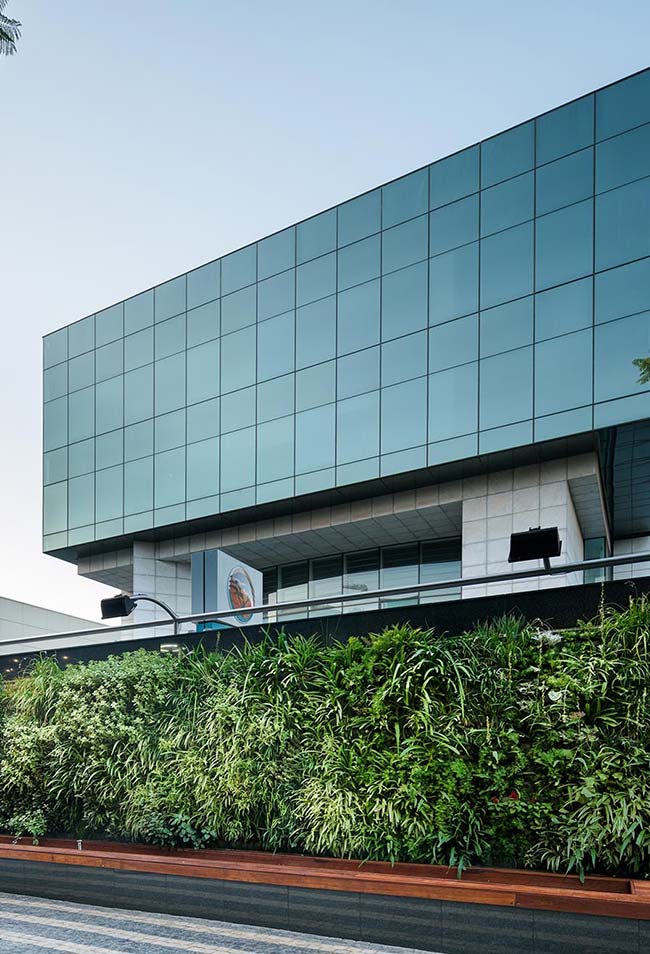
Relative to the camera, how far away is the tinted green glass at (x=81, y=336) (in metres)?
27.2

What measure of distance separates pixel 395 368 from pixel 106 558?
1164cm

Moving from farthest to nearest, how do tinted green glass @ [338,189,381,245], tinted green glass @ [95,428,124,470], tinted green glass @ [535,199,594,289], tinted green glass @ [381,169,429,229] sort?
tinted green glass @ [95,428,124,470] → tinted green glass @ [338,189,381,245] → tinted green glass @ [381,169,429,229] → tinted green glass @ [535,199,594,289]

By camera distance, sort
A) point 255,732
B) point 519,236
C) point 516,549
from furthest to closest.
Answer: point 519,236 < point 255,732 < point 516,549

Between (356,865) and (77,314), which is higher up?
(77,314)

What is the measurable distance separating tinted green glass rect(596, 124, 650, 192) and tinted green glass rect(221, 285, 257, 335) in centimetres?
944

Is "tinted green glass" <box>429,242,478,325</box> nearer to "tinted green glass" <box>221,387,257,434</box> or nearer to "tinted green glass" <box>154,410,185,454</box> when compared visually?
"tinted green glass" <box>221,387,257,434</box>

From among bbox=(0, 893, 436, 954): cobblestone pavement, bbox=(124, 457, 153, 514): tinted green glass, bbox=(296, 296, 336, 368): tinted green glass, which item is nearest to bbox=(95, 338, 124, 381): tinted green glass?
bbox=(124, 457, 153, 514): tinted green glass

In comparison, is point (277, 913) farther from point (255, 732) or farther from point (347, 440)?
point (347, 440)

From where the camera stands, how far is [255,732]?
8672 mm

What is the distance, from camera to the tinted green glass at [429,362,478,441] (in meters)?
19.4

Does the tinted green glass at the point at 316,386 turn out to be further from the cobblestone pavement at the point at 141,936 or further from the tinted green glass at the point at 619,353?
the cobblestone pavement at the point at 141,936

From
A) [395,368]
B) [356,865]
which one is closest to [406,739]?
[356,865]

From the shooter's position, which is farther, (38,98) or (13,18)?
(38,98)

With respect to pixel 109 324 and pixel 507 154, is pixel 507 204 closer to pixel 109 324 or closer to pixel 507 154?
pixel 507 154
